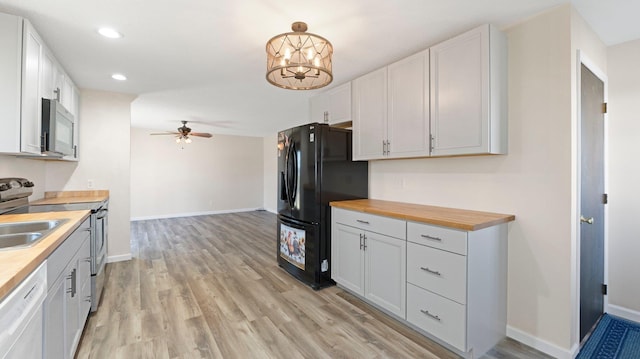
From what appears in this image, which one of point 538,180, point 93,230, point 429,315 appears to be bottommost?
point 429,315

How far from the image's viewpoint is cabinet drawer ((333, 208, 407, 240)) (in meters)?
2.27

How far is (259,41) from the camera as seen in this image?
237cm

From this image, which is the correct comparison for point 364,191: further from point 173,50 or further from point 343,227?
point 173,50

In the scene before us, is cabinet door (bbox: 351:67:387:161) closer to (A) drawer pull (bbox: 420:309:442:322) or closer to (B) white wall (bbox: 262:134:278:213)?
(A) drawer pull (bbox: 420:309:442:322)

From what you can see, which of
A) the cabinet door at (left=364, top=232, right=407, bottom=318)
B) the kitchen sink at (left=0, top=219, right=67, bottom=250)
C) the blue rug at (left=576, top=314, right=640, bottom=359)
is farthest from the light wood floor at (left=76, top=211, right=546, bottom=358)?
the kitchen sink at (left=0, top=219, right=67, bottom=250)

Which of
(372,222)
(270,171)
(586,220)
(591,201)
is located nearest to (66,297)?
(372,222)

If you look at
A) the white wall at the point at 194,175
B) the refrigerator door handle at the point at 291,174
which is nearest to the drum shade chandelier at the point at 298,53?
the refrigerator door handle at the point at 291,174

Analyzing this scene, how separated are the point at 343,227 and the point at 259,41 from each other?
1.91 m

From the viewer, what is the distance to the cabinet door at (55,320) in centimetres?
132

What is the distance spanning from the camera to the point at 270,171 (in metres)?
8.43

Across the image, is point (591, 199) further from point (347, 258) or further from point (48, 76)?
point (48, 76)

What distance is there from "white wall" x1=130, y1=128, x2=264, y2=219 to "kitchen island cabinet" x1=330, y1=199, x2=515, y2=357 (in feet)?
21.1

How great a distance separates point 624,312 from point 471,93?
233cm

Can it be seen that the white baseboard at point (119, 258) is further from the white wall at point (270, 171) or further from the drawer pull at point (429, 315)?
the white wall at point (270, 171)
